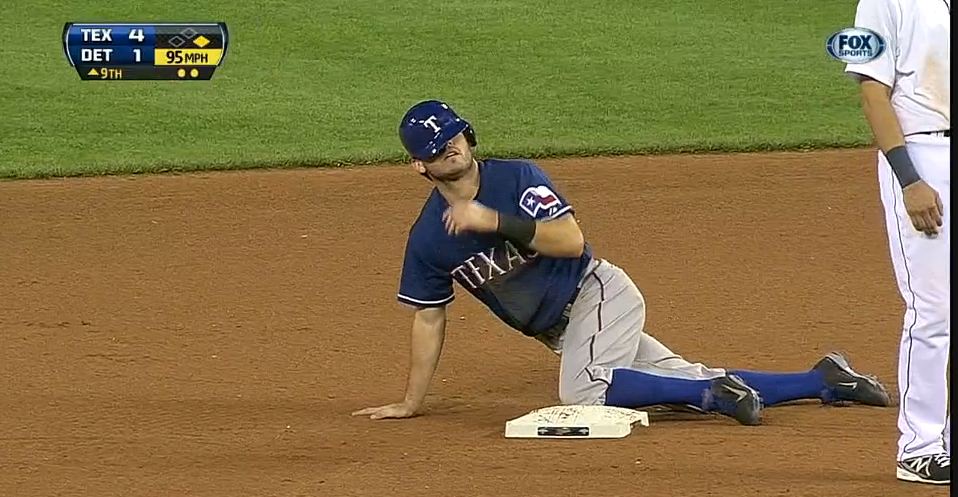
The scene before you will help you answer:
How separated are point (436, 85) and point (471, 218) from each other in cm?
748

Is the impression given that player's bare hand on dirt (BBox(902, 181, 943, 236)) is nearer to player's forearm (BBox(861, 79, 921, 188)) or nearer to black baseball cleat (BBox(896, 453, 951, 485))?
player's forearm (BBox(861, 79, 921, 188))

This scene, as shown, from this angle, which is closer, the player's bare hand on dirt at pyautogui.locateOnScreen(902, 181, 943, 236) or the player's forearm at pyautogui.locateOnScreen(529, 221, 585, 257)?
the player's bare hand on dirt at pyautogui.locateOnScreen(902, 181, 943, 236)

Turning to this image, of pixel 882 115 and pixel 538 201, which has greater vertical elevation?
pixel 882 115

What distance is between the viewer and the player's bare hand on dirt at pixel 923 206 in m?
4.36

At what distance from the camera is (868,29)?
4523 mm

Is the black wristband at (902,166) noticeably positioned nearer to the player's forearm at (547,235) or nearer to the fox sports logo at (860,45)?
the fox sports logo at (860,45)

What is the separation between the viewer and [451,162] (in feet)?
17.6

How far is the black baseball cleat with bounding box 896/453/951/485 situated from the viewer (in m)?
4.60

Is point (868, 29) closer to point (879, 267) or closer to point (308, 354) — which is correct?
point (308, 354)

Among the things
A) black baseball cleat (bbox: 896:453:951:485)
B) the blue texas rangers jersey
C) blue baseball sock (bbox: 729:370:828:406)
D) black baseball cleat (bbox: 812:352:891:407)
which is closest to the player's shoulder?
the blue texas rangers jersey

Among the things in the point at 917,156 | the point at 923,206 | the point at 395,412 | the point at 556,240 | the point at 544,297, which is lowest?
the point at 395,412

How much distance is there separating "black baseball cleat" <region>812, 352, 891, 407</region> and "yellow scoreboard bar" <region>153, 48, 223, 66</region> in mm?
7733

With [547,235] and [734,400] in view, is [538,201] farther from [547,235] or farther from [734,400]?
[734,400]

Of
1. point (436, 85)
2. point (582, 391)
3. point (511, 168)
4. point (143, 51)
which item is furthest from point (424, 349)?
point (143, 51)
